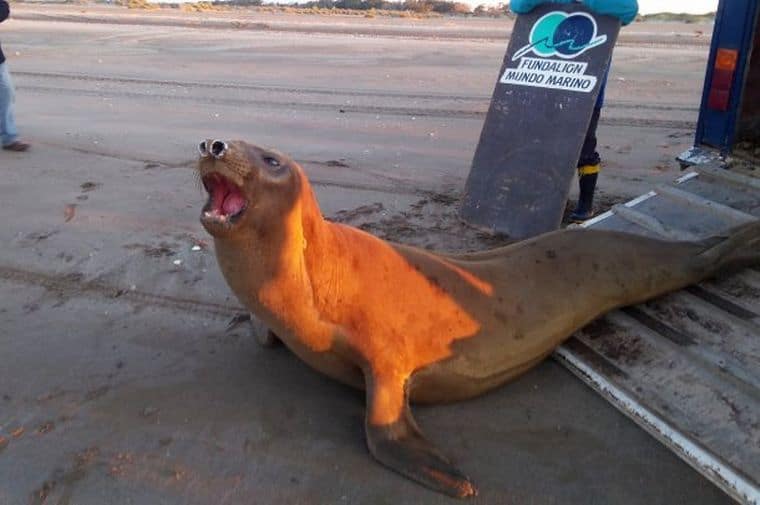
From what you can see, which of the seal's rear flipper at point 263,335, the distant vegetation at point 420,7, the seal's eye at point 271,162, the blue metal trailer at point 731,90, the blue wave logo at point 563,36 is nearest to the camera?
the seal's eye at point 271,162

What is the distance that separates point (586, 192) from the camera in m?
5.74

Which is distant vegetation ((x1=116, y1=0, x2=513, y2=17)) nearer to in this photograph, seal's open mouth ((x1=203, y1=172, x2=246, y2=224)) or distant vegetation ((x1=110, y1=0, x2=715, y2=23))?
distant vegetation ((x1=110, y1=0, x2=715, y2=23))

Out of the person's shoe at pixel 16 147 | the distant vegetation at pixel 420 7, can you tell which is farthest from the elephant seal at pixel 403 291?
the distant vegetation at pixel 420 7

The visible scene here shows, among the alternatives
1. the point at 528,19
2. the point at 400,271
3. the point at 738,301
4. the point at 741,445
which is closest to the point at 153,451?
the point at 400,271

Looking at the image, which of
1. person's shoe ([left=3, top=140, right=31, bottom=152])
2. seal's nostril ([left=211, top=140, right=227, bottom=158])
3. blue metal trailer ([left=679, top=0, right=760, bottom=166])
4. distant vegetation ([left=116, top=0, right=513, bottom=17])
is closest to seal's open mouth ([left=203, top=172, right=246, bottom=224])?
seal's nostril ([left=211, top=140, right=227, bottom=158])

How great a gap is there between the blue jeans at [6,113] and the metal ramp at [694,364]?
20.9ft

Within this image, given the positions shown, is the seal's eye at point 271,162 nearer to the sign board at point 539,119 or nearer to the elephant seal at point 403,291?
the elephant seal at point 403,291

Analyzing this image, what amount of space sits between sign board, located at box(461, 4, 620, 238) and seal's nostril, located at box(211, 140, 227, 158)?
3.27 meters

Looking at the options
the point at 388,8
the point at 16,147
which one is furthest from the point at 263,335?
the point at 388,8

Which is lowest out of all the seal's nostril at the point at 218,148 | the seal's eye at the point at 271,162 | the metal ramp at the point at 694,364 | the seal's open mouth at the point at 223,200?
the metal ramp at the point at 694,364

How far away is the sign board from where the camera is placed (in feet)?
17.1

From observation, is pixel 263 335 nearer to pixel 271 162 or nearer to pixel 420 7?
pixel 271 162

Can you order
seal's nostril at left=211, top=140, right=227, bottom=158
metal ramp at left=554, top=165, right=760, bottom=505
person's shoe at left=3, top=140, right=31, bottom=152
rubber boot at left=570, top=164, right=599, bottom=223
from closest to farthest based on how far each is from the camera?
seal's nostril at left=211, top=140, right=227, bottom=158, metal ramp at left=554, top=165, right=760, bottom=505, rubber boot at left=570, top=164, right=599, bottom=223, person's shoe at left=3, top=140, right=31, bottom=152

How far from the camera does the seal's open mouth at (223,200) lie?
8.61ft
